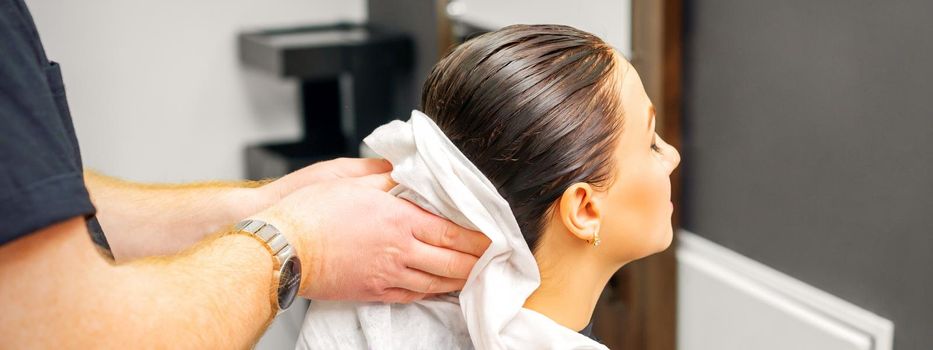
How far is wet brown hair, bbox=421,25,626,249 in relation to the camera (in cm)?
125

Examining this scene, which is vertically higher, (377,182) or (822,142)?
(377,182)

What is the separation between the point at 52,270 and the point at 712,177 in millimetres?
1674

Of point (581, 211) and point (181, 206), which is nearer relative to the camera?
point (581, 211)

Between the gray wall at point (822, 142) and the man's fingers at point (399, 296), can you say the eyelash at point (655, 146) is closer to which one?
the man's fingers at point (399, 296)

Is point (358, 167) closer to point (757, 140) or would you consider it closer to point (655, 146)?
point (655, 146)

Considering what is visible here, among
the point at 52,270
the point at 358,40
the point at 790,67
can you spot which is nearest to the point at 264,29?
the point at 358,40

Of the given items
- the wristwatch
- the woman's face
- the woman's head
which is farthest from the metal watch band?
the woman's face

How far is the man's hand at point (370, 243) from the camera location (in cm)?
124

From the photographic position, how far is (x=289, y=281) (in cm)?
120

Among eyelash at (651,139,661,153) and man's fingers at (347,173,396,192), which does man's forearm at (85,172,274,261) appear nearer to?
man's fingers at (347,173,396,192)

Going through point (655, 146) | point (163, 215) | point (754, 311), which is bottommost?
point (754, 311)

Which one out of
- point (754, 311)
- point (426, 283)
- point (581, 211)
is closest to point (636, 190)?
point (581, 211)

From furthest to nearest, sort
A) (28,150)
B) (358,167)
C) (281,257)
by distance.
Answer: (358,167), (281,257), (28,150)

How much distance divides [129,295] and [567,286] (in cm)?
60
